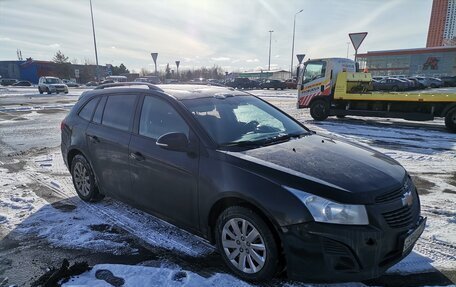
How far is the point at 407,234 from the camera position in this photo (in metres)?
2.77

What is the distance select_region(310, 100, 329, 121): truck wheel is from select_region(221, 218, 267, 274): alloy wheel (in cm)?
1172

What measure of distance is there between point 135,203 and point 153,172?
62cm

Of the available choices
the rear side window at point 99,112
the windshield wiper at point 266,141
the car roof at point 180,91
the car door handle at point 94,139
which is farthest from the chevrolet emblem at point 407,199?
the rear side window at point 99,112

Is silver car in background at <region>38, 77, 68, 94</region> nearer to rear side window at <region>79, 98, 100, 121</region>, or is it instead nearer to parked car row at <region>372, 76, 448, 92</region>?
parked car row at <region>372, 76, 448, 92</region>

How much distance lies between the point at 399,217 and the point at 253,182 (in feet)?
4.01

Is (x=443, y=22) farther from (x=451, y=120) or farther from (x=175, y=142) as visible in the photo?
(x=175, y=142)

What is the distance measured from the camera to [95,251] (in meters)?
3.63

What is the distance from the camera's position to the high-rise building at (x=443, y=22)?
87938 millimetres

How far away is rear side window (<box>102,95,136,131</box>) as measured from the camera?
4.20m

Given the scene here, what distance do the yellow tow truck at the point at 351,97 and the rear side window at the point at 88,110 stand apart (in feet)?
34.6

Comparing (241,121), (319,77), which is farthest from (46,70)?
(241,121)

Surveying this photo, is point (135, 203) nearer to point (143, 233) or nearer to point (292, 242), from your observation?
point (143, 233)

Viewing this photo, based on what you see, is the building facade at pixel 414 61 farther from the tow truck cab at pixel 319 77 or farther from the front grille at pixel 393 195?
the front grille at pixel 393 195

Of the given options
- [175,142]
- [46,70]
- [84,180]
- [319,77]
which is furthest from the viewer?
[46,70]
